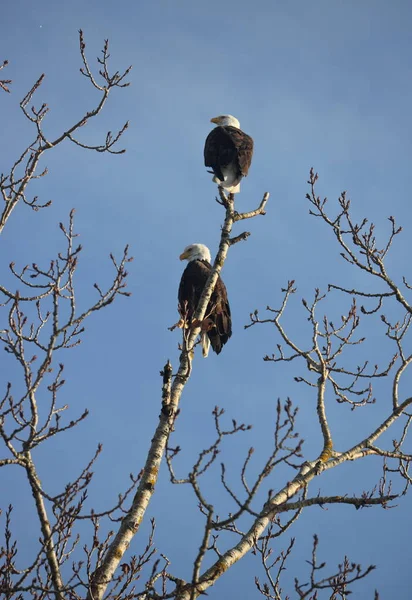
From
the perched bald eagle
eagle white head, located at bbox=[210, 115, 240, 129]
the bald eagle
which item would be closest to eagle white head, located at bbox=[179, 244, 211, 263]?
the bald eagle

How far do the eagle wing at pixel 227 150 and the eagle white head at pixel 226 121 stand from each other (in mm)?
841

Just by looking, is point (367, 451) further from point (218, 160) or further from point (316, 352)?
point (218, 160)

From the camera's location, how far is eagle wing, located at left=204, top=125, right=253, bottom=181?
9656mm

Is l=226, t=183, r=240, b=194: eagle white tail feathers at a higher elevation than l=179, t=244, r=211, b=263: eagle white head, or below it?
higher

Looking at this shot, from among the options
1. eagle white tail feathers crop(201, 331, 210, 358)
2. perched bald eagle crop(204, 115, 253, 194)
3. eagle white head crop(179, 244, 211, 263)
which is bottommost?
eagle white tail feathers crop(201, 331, 210, 358)

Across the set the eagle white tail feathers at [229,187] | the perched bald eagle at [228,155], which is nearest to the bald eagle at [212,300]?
the eagle white tail feathers at [229,187]

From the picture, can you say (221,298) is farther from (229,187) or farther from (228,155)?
(228,155)

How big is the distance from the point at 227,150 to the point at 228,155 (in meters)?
0.15

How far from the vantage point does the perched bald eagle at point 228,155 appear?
9.48m

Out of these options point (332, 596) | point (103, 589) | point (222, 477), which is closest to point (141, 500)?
point (103, 589)

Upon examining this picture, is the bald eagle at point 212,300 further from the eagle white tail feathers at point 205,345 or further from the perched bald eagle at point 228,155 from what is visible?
the perched bald eagle at point 228,155

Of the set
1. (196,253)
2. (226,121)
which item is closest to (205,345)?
(196,253)

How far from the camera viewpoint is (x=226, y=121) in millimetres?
11672

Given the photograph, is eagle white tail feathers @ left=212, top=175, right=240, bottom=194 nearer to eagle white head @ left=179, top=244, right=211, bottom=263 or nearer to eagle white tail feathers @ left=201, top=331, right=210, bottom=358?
eagle white head @ left=179, top=244, right=211, bottom=263
